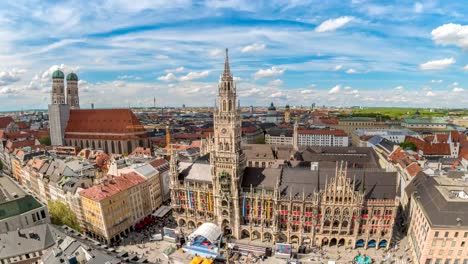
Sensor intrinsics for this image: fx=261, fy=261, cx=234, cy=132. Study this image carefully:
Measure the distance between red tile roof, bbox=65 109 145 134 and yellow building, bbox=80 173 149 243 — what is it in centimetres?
7991

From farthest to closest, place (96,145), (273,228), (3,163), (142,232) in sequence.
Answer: (96,145) → (3,163) → (142,232) → (273,228)

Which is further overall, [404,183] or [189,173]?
[404,183]

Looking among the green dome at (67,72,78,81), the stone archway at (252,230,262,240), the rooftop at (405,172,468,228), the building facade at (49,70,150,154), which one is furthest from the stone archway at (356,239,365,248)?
the green dome at (67,72,78,81)

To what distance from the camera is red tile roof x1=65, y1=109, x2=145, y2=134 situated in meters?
157

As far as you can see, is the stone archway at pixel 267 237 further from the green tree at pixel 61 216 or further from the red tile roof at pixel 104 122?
the red tile roof at pixel 104 122

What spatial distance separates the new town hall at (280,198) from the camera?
66500 millimetres

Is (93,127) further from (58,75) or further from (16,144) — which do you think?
(58,75)

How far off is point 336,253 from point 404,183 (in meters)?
46.0

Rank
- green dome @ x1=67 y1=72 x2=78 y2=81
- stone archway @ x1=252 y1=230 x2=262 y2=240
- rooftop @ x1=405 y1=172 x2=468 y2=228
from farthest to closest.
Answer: green dome @ x1=67 y1=72 x2=78 y2=81 < stone archway @ x1=252 y1=230 x2=262 y2=240 < rooftop @ x1=405 y1=172 x2=468 y2=228

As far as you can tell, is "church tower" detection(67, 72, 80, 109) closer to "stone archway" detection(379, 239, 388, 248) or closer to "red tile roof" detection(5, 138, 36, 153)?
"red tile roof" detection(5, 138, 36, 153)

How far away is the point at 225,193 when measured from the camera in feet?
235

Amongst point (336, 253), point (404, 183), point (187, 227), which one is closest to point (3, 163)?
point (187, 227)

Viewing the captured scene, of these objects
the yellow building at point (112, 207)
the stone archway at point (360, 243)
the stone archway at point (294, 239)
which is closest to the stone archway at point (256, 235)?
the stone archway at point (294, 239)

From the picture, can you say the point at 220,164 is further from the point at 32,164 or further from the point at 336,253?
the point at 32,164
